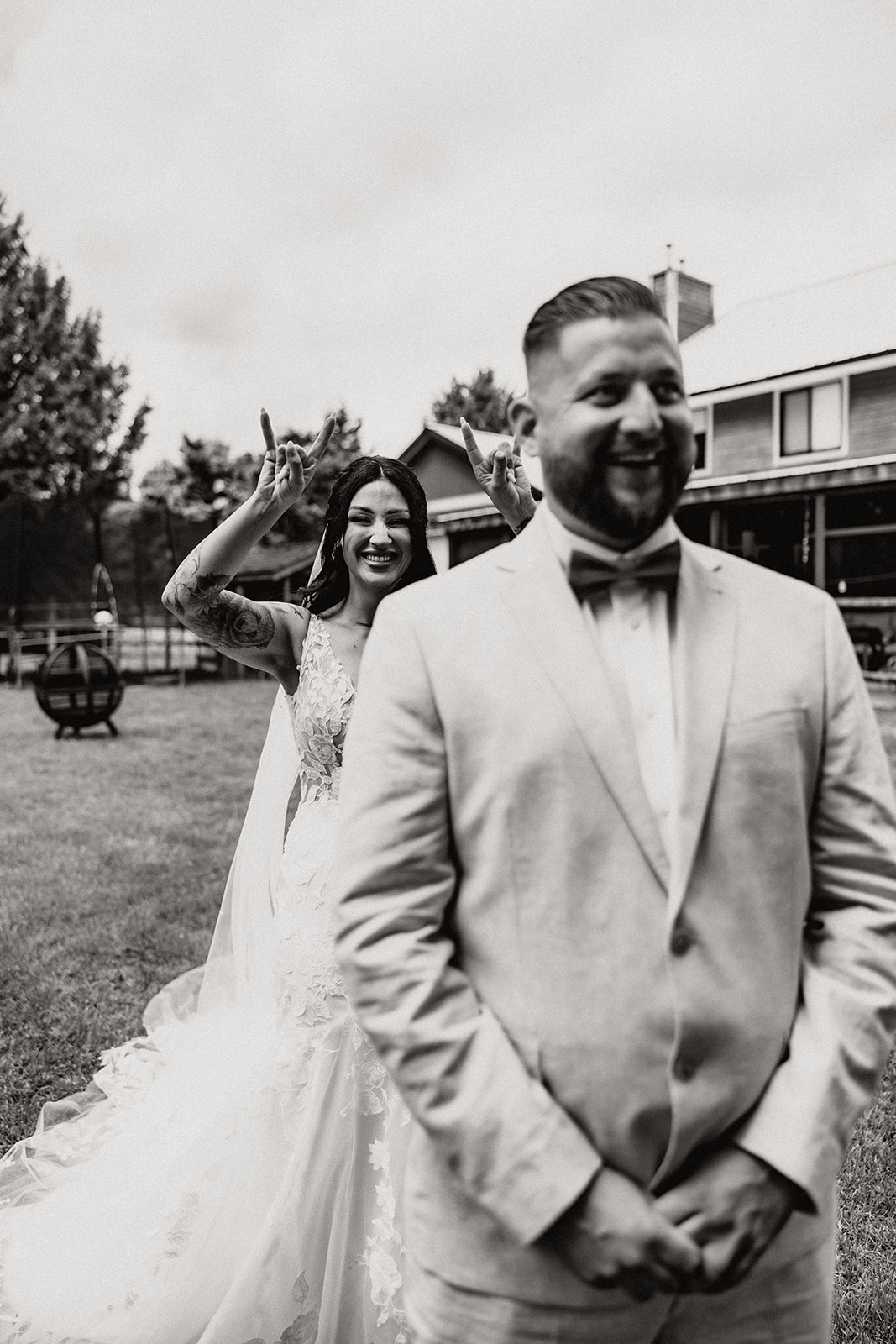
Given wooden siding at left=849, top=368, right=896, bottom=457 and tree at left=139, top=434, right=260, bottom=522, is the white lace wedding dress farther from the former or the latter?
tree at left=139, top=434, right=260, bottom=522

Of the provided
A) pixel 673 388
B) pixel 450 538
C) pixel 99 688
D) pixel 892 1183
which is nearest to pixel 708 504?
Answer: pixel 450 538

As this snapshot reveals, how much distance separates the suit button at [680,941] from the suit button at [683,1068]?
0.50 feet

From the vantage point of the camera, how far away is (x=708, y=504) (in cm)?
2202

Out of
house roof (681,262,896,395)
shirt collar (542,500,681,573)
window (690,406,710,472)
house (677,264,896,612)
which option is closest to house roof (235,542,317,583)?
window (690,406,710,472)

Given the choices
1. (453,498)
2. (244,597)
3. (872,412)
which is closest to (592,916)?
(244,597)

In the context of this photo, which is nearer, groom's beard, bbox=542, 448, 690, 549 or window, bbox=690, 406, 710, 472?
groom's beard, bbox=542, 448, 690, 549

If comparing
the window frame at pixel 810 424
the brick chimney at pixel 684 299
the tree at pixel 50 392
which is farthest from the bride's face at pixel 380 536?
the tree at pixel 50 392

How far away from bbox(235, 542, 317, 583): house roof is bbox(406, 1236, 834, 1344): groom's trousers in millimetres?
27391

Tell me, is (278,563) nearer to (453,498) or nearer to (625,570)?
(453,498)

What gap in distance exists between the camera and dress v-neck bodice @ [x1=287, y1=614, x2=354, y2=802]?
11.2 feet

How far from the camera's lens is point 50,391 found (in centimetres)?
3522

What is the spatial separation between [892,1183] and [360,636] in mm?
2754

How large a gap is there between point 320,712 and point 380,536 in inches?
23.0

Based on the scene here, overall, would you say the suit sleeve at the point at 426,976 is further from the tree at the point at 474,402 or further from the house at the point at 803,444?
the tree at the point at 474,402
